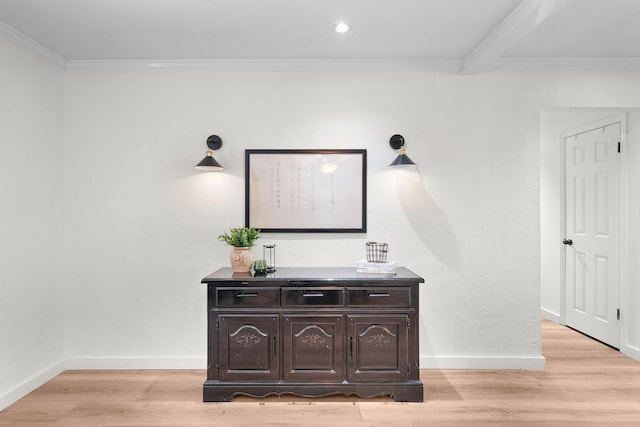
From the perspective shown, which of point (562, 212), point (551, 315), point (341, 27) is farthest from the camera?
point (551, 315)

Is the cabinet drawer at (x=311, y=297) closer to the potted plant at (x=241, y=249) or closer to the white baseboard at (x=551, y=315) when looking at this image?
the potted plant at (x=241, y=249)

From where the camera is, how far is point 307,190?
3.51 meters

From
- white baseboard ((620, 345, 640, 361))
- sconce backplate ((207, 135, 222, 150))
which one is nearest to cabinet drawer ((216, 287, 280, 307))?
sconce backplate ((207, 135, 222, 150))

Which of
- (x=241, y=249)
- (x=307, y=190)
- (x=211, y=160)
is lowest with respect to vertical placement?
(x=241, y=249)

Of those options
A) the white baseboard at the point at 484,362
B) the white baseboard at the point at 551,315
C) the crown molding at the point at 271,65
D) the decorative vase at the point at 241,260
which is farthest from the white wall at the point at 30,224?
the white baseboard at the point at 551,315

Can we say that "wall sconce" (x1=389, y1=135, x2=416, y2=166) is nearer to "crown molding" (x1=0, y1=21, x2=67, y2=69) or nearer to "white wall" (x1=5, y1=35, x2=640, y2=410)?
"white wall" (x1=5, y1=35, x2=640, y2=410)

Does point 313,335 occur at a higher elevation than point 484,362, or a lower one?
higher

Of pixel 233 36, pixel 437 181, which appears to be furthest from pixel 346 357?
pixel 233 36

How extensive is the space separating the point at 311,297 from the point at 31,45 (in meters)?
2.73

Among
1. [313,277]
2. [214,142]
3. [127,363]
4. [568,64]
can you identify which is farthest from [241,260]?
[568,64]

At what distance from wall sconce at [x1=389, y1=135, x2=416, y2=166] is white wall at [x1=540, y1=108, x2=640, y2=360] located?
4.45ft

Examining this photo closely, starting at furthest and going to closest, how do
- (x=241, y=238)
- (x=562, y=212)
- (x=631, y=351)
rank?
(x=562, y=212) < (x=631, y=351) < (x=241, y=238)

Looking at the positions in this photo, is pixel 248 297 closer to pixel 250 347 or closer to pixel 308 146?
pixel 250 347

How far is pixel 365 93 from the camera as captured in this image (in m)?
3.54
